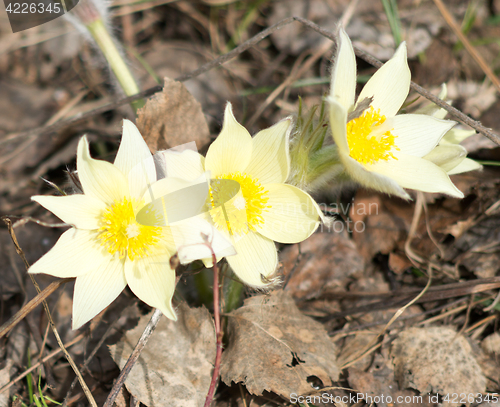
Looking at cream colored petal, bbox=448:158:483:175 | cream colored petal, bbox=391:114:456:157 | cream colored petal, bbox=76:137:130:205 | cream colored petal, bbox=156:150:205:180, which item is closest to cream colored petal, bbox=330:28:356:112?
cream colored petal, bbox=391:114:456:157

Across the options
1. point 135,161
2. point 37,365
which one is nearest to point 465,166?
point 135,161

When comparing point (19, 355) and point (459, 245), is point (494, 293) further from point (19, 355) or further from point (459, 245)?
point (19, 355)

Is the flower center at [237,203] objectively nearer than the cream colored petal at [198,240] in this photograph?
No

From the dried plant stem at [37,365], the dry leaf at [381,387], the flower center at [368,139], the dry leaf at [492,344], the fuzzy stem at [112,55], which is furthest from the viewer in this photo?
the fuzzy stem at [112,55]

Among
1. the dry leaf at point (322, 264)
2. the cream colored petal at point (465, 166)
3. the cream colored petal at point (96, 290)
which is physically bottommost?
the dry leaf at point (322, 264)

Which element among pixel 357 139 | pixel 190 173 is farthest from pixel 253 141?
pixel 357 139

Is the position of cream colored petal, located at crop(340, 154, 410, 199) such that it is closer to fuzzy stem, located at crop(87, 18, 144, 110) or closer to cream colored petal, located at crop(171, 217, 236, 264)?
cream colored petal, located at crop(171, 217, 236, 264)

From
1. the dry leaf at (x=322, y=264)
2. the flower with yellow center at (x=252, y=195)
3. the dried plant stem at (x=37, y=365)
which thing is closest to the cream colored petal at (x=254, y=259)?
the flower with yellow center at (x=252, y=195)

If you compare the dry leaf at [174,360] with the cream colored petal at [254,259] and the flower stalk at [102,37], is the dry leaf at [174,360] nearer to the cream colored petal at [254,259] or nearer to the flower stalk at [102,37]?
the cream colored petal at [254,259]
